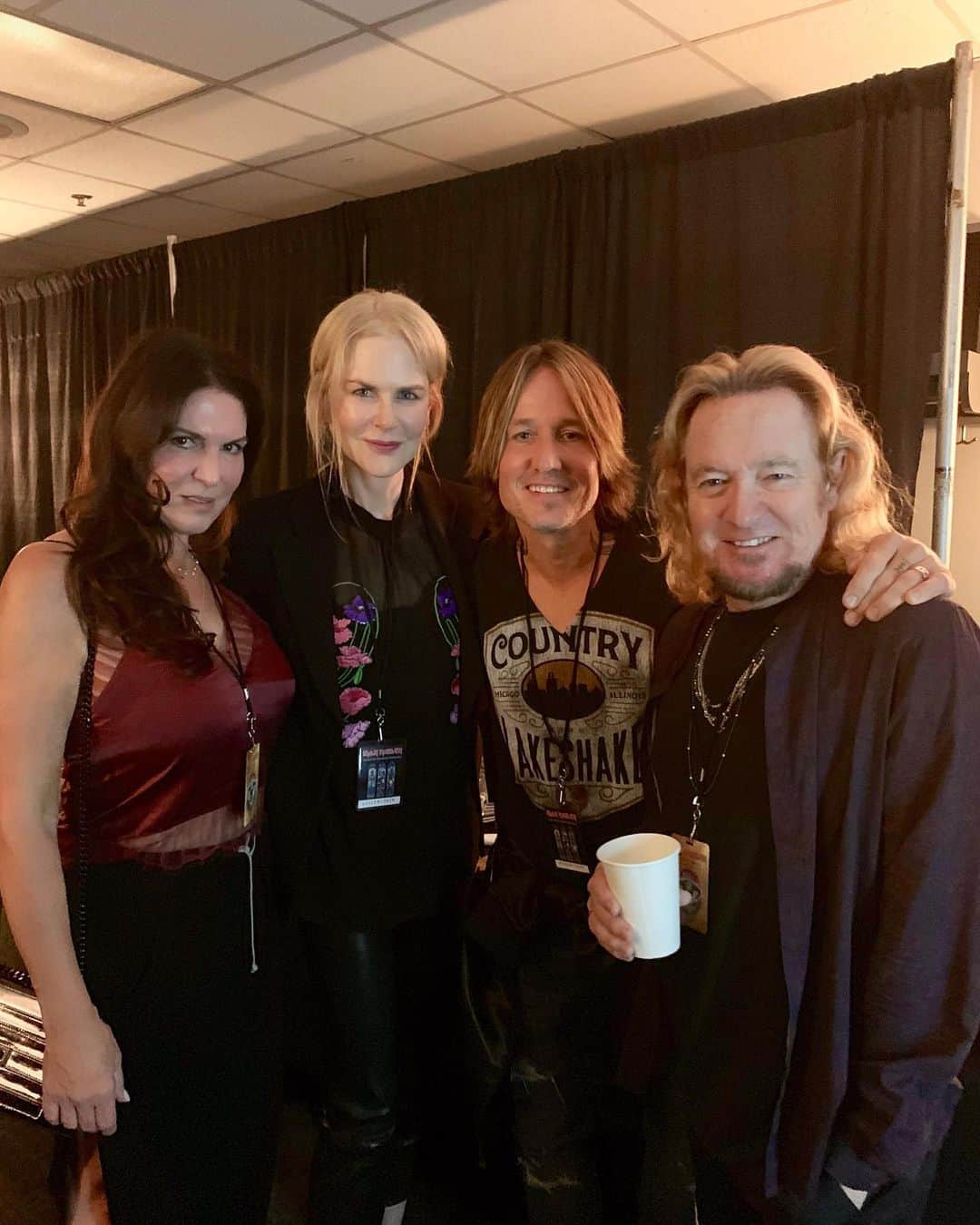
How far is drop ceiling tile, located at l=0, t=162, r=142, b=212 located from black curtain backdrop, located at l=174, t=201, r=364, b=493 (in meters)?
0.63

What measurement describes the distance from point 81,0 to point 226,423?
1793 millimetres

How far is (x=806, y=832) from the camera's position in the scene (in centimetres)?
118

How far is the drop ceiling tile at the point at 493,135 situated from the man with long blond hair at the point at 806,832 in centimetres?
242

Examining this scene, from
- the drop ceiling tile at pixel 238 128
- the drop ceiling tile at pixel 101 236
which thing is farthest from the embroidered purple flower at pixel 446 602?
the drop ceiling tile at pixel 101 236

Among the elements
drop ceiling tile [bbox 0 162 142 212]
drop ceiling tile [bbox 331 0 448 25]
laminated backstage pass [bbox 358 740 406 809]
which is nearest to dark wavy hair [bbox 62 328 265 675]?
laminated backstage pass [bbox 358 740 406 809]

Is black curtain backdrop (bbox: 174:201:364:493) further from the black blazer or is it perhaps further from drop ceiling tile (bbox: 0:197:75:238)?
the black blazer

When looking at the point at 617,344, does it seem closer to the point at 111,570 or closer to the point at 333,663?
the point at 333,663

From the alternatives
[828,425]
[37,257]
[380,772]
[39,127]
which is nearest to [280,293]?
[39,127]

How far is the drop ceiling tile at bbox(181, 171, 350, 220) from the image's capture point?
14.0ft

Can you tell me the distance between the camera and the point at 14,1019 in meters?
2.01

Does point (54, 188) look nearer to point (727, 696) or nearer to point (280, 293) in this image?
point (280, 293)

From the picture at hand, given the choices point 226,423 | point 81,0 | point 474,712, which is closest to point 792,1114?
point 474,712

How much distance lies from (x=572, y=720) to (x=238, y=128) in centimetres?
296

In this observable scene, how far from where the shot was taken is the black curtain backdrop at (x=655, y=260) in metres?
2.96
